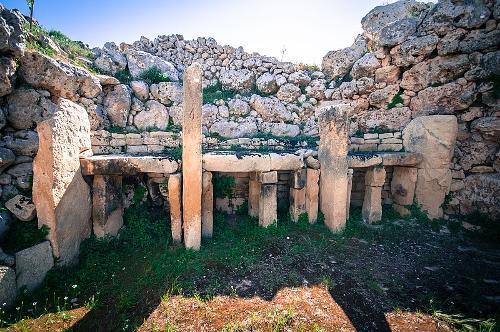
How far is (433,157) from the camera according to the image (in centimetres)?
623

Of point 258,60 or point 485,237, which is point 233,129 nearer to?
point 258,60

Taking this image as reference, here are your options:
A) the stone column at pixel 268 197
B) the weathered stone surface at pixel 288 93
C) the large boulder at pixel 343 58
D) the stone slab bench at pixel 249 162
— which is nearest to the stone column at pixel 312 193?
the stone slab bench at pixel 249 162

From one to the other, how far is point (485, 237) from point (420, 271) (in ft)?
8.72

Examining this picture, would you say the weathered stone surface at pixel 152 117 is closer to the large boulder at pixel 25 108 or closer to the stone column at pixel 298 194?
the large boulder at pixel 25 108

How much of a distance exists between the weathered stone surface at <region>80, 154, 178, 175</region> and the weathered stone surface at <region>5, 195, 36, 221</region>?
40.5 inches

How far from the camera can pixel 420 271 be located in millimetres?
4465

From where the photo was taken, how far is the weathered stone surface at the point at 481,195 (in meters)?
5.71

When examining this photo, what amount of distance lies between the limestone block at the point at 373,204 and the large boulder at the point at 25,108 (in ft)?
24.0

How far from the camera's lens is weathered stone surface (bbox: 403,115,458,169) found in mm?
6109

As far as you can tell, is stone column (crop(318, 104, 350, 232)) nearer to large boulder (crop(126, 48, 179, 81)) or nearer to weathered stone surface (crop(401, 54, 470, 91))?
weathered stone surface (crop(401, 54, 470, 91))

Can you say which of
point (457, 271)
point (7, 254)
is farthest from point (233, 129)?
point (457, 271)

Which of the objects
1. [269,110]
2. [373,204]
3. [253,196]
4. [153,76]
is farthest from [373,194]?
[153,76]

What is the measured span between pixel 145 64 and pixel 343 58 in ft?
22.4

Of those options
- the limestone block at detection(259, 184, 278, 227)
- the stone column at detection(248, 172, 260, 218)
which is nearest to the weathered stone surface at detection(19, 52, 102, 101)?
the stone column at detection(248, 172, 260, 218)
